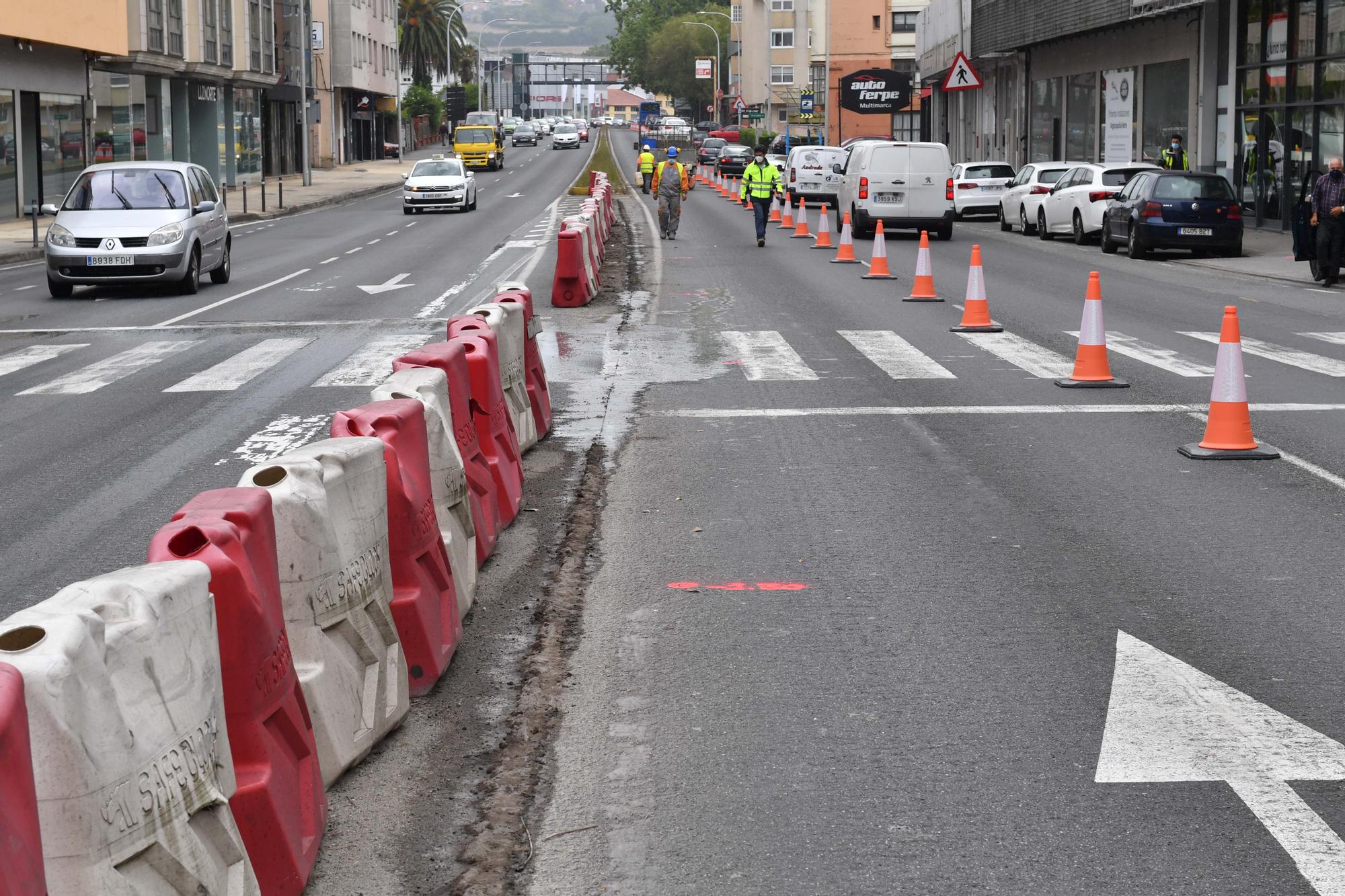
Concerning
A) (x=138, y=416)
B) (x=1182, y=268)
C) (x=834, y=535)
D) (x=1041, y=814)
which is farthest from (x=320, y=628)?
(x=1182, y=268)

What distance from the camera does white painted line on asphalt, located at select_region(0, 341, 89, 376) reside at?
1457 cm

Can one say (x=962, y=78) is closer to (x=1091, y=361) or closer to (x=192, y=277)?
(x=192, y=277)

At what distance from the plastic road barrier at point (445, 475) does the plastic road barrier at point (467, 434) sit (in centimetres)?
21

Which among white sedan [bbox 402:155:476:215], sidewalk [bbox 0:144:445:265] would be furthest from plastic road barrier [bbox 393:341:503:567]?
white sedan [bbox 402:155:476:215]

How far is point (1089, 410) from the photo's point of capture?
1184 centimetres

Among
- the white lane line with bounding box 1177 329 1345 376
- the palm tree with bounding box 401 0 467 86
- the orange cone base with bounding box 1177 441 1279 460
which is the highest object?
the palm tree with bounding box 401 0 467 86

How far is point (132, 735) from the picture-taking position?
10.8ft

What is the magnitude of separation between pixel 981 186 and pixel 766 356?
2706 centimetres

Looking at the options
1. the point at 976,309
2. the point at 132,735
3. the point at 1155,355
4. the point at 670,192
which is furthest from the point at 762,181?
the point at 132,735

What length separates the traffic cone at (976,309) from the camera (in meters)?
16.5

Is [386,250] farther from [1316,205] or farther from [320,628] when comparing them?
[320,628]

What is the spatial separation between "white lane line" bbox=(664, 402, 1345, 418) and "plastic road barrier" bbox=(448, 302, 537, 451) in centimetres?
161

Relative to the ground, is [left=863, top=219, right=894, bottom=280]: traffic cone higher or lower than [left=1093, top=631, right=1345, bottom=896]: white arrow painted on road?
higher

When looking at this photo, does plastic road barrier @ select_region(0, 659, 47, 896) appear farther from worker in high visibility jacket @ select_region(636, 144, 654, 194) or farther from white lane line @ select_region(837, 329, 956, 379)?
worker in high visibility jacket @ select_region(636, 144, 654, 194)
